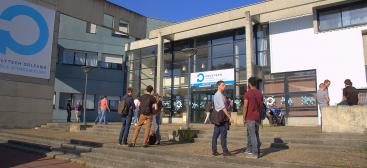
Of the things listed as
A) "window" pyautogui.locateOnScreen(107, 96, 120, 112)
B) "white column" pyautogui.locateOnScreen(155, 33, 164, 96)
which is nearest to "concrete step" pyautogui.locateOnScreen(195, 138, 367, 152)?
"white column" pyautogui.locateOnScreen(155, 33, 164, 96)

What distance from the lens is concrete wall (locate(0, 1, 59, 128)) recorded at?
19.4 metres

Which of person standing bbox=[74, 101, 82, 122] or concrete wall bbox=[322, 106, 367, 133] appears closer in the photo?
concrete wall bbox=[322, 106, 367, 133]

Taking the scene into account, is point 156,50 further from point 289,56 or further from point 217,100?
point 217,100

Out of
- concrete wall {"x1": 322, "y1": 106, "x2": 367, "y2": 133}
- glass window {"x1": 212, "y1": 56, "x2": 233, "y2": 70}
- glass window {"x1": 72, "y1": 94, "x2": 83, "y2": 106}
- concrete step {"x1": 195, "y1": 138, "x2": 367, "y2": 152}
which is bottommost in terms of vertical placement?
concrete step {"x1": 195, "y1": 138, "x2": 367, "y2": 152}

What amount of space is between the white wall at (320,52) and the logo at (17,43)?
13113 millimetres

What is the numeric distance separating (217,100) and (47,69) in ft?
51.9

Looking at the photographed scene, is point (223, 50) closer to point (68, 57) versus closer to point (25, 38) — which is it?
point (25, 38)

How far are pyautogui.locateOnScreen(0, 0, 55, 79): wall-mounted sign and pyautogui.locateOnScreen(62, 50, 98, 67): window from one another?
784 cm

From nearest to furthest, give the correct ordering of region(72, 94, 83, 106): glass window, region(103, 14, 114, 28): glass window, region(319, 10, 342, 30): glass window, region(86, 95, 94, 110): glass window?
region(319, 10, 342, 30): glass window → region(103, 14, 114, 28): glass window → region(72, 94, 83, 106): glass window → region(86, 95, 94, 110): glass window

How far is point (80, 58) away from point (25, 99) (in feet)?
34.2

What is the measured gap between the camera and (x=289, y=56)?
19734 millimetres

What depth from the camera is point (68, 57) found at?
29828mm

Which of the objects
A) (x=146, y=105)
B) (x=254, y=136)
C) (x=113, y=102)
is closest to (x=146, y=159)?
(x=146, y=105)

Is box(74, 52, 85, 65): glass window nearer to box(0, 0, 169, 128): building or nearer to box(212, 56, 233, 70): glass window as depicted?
box(0, 0, 169, 128): building
